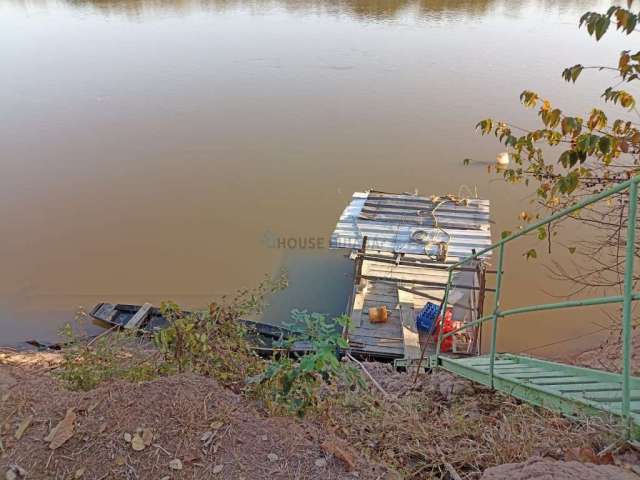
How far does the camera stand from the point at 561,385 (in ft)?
9.09

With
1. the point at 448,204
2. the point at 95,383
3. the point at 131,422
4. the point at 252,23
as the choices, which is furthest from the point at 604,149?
the point at 252,23

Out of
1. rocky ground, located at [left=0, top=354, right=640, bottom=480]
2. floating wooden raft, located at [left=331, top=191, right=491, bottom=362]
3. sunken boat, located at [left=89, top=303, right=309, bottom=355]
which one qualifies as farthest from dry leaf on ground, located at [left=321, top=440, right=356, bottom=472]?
sunken boat, located at [left=89, top=303, right=309, bottom=355]

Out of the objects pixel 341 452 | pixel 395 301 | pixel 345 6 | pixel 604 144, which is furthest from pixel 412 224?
pixel 345 6

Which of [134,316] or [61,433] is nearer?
[61,433]

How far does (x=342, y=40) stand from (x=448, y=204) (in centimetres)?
1396

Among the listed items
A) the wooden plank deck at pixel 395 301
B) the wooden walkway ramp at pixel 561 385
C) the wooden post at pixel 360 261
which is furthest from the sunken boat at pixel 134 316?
the wooden walkway ramp at pixel 561 385

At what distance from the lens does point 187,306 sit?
9023 millimetres

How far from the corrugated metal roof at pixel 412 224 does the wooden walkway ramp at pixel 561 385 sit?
4461 millimetres

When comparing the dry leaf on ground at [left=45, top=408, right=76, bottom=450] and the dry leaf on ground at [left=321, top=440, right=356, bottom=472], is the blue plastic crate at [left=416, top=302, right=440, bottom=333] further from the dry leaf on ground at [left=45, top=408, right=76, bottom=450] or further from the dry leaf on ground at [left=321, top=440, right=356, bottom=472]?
the dry leaf on ground at [left=45, top=408, right=76, bottom=450]

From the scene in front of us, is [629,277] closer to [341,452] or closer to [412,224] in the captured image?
[341,452]

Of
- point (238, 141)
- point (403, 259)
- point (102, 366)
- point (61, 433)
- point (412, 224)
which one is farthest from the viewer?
point (238, 141)

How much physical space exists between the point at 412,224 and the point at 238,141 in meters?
6.30

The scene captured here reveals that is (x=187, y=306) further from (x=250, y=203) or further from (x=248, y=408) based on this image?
(x=248, y=408)

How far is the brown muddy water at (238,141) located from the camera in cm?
941
